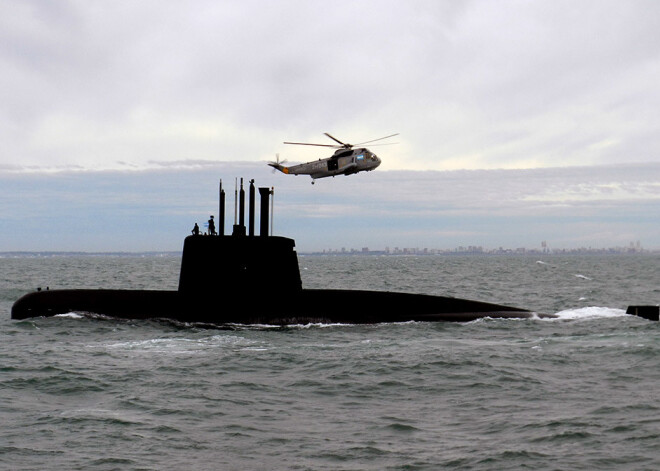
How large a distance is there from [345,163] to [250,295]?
6926 mm

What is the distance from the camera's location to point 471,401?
17109mm

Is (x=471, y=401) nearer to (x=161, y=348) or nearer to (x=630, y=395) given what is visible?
(x=630, y=395)

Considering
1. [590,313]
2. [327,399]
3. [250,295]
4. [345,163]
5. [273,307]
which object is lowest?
[327,399]

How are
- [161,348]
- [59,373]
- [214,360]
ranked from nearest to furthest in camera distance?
[59,373] → [214,360] → [161,348]

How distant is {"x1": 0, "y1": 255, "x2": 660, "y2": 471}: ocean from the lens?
13109mm

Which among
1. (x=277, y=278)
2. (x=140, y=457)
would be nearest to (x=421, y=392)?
(x=140, y=457)

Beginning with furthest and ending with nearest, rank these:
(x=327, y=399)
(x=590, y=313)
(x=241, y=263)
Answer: (x=590, y=313) → (x=241, y=263) → (x=327, y=399)

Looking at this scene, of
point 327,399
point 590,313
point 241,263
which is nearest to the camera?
point 327,399

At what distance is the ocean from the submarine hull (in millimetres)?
1240

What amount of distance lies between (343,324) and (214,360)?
31.0 feet

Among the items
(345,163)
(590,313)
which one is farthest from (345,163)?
(590,313)

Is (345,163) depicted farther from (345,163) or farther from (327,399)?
(327,399)

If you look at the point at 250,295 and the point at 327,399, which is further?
the point at 250,295

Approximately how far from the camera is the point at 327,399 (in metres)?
17.2
